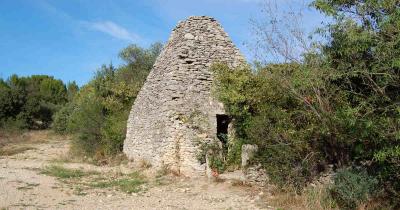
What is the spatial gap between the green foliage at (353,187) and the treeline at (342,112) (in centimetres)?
2

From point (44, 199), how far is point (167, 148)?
15.5ft

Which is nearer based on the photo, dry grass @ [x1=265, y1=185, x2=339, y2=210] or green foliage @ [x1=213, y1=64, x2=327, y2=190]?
dry grass @ [x1=265, y1=185, x2=339, y2=210]

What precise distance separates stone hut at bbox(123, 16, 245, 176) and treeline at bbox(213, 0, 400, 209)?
1.99m

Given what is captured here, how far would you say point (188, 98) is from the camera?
13.3 metres

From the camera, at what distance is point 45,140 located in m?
30.8

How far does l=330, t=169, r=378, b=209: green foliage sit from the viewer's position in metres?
7.59

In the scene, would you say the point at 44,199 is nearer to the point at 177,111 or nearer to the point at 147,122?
the point at 177,111

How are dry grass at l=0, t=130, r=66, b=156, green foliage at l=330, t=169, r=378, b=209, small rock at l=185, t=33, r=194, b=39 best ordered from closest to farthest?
green foliage at l=330, t=169, r=378, b=209, small rock at l=185, t=33, r=194, b=39, dry grass at l=0, t=130, r=66, b=156

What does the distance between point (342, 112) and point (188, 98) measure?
21.5 ft

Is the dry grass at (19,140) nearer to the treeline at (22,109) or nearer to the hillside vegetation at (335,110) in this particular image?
the treeline at (22,109)

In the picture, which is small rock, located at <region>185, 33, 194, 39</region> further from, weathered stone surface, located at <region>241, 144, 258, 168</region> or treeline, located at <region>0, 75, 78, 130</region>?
treeline, located at <region>0, 75, 78, 130</region>

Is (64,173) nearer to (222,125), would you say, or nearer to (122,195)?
(122,195)

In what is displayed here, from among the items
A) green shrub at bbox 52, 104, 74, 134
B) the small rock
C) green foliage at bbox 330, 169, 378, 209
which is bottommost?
green foliage at bbox 330, 169, 378, 209

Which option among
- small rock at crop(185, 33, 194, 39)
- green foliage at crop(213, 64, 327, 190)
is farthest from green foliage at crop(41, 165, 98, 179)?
green foliage at crop(213, 64, 327, 190)
